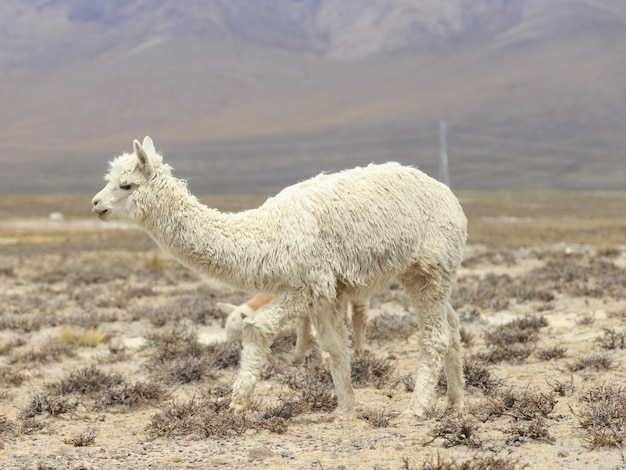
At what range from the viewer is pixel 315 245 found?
6.35 meters

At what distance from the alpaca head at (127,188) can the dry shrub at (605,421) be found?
3527 millimetres

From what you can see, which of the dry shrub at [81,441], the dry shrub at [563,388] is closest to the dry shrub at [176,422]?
the dry shrub at [81,441]

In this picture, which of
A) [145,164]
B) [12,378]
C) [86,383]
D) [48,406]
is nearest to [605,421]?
[145,164]

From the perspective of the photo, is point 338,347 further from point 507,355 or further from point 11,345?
point 11,345

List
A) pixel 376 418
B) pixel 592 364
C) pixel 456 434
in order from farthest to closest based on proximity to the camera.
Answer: pixel 592 364
pixel 376 418
pixel 456 434

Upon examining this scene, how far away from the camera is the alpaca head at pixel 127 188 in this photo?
254 inches

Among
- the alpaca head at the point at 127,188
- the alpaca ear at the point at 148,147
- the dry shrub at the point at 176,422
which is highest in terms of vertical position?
the alpaca ear at the point at 148,147

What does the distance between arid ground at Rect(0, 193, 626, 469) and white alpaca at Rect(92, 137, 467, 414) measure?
0.52 meters

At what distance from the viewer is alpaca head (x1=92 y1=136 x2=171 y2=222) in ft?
21.2

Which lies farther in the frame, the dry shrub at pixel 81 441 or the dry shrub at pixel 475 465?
the dry shrub at pixel 81 441

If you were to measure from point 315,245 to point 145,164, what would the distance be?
144 centimetres

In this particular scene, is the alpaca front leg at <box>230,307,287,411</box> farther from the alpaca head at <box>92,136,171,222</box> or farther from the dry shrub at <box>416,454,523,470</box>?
the dry shrub at <box>416,454,523,470</box>

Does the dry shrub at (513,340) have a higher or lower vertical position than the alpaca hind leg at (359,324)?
Result: lower

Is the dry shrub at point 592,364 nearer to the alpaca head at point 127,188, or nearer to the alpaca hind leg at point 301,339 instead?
the alpaca hind leg at point 301,339
